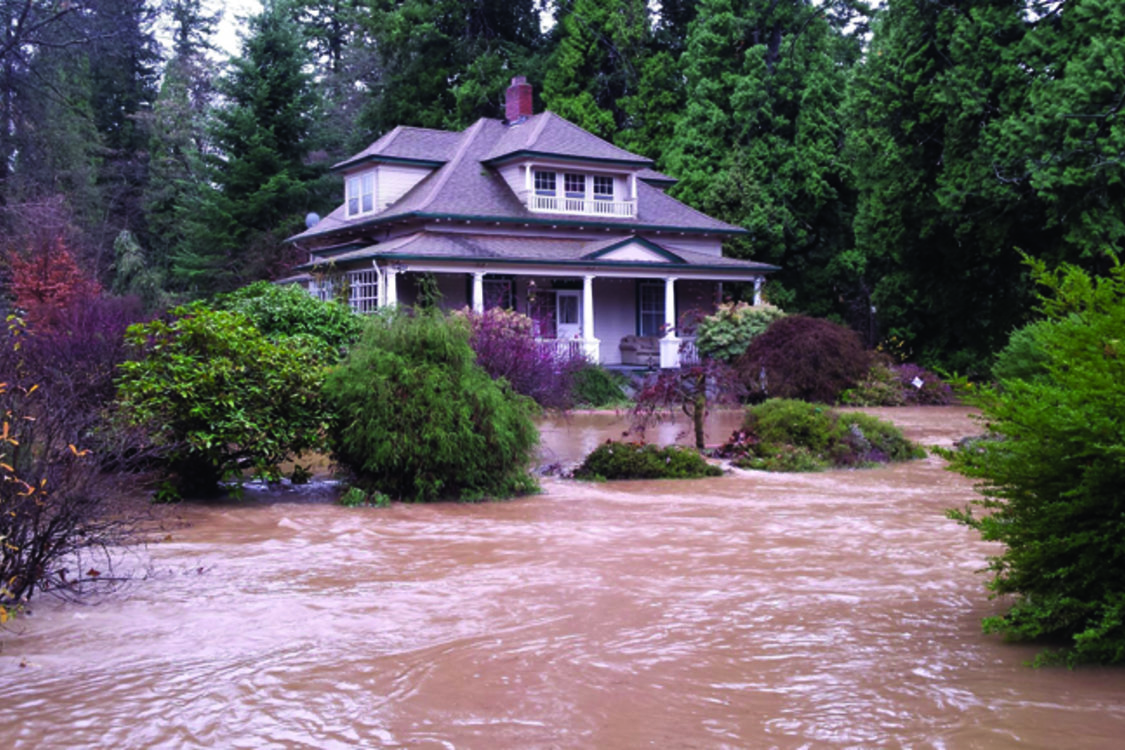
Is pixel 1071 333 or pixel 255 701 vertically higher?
pixel 1071 333

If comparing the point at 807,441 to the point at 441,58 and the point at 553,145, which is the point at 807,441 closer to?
the point at 553,145

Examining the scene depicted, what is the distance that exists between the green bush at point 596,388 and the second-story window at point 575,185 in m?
6.80

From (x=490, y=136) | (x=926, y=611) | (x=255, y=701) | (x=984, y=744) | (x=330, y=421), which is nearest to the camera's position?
(x=984, y=744)

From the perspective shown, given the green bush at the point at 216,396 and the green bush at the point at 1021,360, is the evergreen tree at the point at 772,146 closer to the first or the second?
the green bush at the point at 1021,360

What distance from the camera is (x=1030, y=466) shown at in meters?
6.17

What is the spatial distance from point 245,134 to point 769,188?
18.3 meters

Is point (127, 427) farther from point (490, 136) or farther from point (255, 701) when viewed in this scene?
point (490, 136)

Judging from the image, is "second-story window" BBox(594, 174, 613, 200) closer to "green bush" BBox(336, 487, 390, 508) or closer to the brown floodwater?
"green bush" BBox(336, 487, 390, 508)

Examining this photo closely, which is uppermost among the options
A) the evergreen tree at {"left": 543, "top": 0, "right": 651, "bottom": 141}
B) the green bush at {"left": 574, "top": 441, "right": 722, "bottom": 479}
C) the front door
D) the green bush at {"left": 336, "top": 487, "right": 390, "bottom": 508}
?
the evergreen tree at {"left": 543, "top": 0, "right": 651, "bottom": 141}

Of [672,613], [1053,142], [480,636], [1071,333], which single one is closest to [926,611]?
[672,613]

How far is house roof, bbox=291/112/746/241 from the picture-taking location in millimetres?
29938

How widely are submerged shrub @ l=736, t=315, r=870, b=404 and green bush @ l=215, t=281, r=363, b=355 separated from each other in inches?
413

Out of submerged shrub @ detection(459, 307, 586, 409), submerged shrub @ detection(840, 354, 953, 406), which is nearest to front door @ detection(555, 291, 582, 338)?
submerged shrub @ detection(840, 354, 953, 406)

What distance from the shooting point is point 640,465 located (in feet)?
47.8
